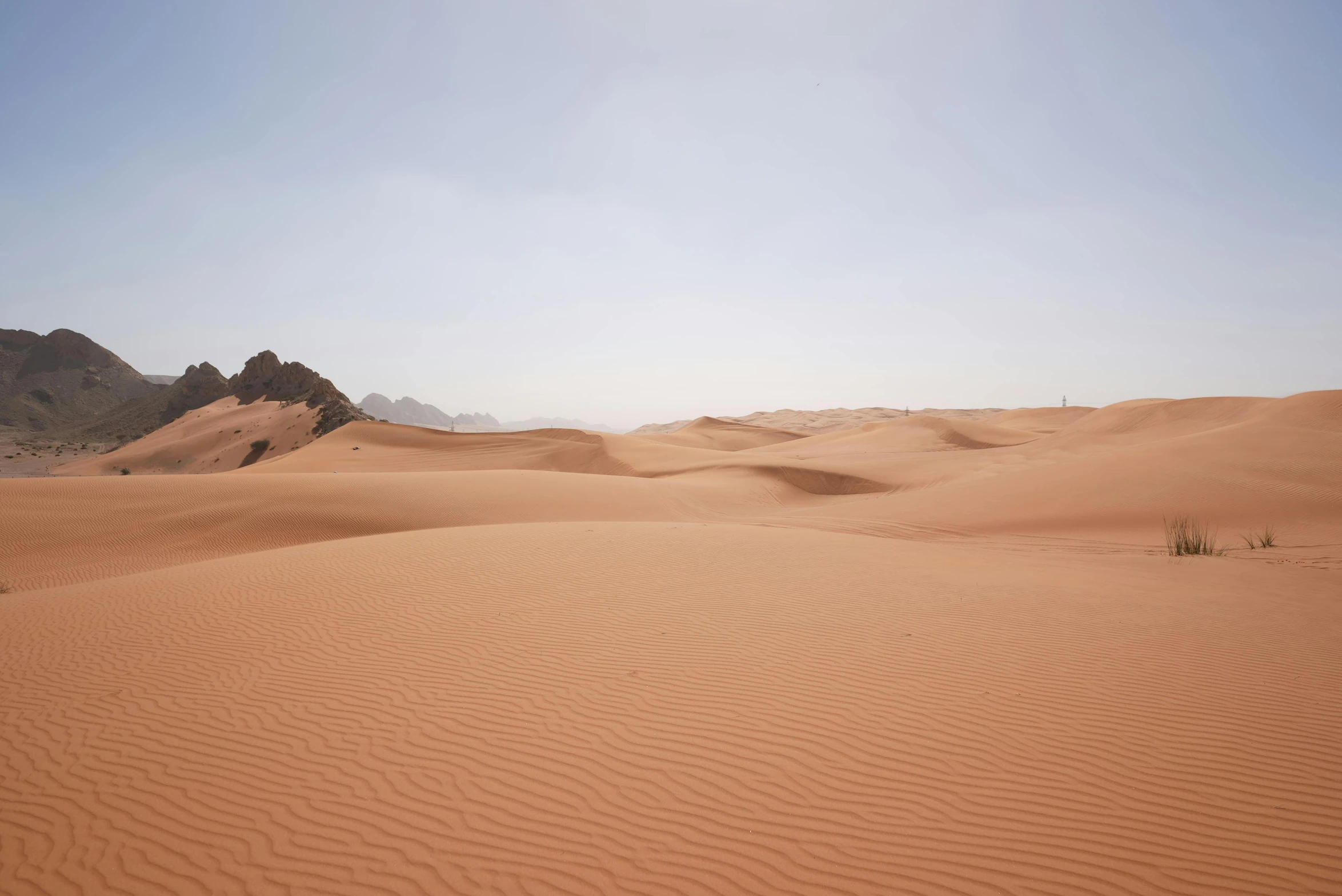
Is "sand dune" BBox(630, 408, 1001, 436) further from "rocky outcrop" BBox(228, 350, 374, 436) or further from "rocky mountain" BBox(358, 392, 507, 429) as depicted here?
"rocky mountain" BBox(358, 392, 507, 429)

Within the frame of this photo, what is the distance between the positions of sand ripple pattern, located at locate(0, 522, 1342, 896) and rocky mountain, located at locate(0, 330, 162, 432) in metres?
79.5

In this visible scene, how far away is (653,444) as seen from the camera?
3525 centimetres

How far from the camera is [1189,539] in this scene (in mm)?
11273

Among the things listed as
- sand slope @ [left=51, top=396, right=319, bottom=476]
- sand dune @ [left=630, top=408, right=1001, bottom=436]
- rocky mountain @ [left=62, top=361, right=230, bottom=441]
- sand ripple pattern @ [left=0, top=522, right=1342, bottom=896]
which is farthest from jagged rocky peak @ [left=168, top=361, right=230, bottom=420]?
sand ripple pattern @ [left=0, top=522, right=1342, bottom=896]

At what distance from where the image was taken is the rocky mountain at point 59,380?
64.8 meters

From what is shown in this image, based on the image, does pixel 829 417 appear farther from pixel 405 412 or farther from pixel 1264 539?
pixel 405 412

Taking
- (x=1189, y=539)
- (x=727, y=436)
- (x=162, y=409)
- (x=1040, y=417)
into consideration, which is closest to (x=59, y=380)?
(x=162, y=409)

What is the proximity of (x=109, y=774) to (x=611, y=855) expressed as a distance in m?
3.21

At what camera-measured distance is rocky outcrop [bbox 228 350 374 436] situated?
42688 millimetres

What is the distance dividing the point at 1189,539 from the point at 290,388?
56.6 meters

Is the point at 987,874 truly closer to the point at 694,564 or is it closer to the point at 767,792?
the point at 767,792

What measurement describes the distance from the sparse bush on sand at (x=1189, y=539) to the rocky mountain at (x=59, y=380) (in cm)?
8457

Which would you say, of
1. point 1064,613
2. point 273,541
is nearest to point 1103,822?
point 1064,613

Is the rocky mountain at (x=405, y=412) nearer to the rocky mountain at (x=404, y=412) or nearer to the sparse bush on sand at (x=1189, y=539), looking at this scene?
the rocky mountain at (x=404, y=412)
